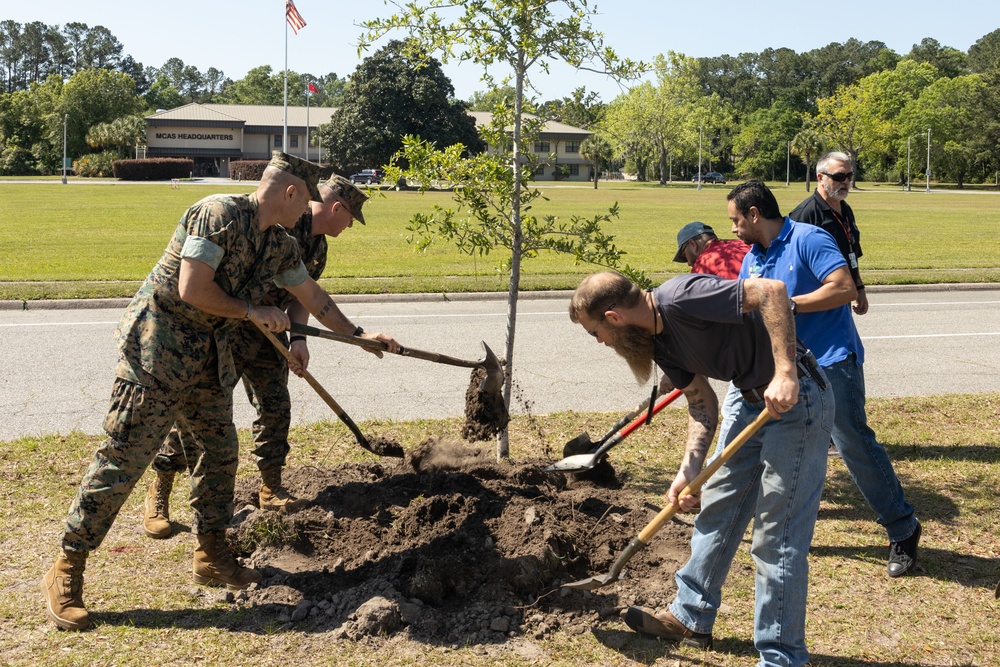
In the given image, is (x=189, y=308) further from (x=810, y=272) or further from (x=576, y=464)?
(x=810, y=272)

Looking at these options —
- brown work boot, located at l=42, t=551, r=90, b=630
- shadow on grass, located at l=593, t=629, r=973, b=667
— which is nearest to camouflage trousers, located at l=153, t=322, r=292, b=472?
brown work boot, located at l=42, t=551, r=90, b=630

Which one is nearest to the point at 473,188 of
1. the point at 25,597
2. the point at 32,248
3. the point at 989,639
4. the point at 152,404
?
the point at 152,404

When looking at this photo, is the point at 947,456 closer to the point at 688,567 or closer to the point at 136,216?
the point at 688,567

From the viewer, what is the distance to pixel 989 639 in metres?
4.22

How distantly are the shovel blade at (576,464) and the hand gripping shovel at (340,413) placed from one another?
1.11 metres

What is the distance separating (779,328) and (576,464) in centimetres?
251

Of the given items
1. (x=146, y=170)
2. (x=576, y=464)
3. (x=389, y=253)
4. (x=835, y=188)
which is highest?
(x=146, y=170)

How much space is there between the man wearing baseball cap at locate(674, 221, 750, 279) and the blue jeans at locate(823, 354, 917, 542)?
0.81 m

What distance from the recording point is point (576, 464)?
19.0 ft

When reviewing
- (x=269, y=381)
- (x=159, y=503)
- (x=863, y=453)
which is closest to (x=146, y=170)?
(x=269, y=381)

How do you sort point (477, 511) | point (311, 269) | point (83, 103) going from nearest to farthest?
point (477, 511)
point (311, 269)
point (83, 103)

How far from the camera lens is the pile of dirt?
14.2ft

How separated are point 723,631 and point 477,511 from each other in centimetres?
148

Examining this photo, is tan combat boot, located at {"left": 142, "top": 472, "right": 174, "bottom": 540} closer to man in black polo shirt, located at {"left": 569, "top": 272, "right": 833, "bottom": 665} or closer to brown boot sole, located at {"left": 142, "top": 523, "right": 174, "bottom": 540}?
brown boot sole, located at {"left": 142, "top": 523, "right": 174, "bottom": 540}
